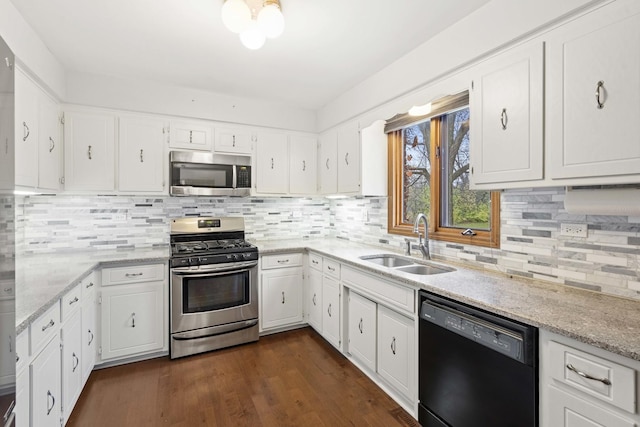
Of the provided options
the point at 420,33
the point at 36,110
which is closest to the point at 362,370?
the point at 420,33

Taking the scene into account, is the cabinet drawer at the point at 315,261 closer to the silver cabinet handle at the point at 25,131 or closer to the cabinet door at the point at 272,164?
the cabinet door at the point at 272,164

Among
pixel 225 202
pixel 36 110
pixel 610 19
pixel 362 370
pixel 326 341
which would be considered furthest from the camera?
pixel 225 202

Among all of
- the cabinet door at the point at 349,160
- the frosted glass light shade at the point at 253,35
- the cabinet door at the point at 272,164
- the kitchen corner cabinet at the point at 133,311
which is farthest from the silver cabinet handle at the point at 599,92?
the kitchen corner cabinet at the point at 133,311

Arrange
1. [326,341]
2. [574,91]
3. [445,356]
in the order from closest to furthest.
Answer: [574,91], [445,356], [326,341]

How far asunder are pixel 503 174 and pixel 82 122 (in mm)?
3375

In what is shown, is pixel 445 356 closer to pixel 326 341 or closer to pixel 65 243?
pixel 326 341

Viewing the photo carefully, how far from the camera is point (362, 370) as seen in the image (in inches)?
98.9

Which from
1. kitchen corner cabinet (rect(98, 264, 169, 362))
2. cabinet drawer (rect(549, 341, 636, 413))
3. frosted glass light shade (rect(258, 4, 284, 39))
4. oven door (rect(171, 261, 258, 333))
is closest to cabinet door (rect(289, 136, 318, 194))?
oven door (rect(171, 261, 258, 333))

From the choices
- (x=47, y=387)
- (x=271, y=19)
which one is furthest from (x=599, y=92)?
(x=47, y=387)

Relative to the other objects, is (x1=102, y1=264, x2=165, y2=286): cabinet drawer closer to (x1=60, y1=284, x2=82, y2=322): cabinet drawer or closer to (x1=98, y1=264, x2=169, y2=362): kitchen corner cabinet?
(x1=98, y1=264, x2=169, y2=362): kitchen corner cabinet

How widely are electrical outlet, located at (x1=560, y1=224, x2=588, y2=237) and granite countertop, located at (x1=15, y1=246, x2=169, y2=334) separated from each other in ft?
8.67

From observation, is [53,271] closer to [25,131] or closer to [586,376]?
[25,131]

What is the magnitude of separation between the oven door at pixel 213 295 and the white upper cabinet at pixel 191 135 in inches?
49.8

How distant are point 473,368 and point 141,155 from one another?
125 inches
